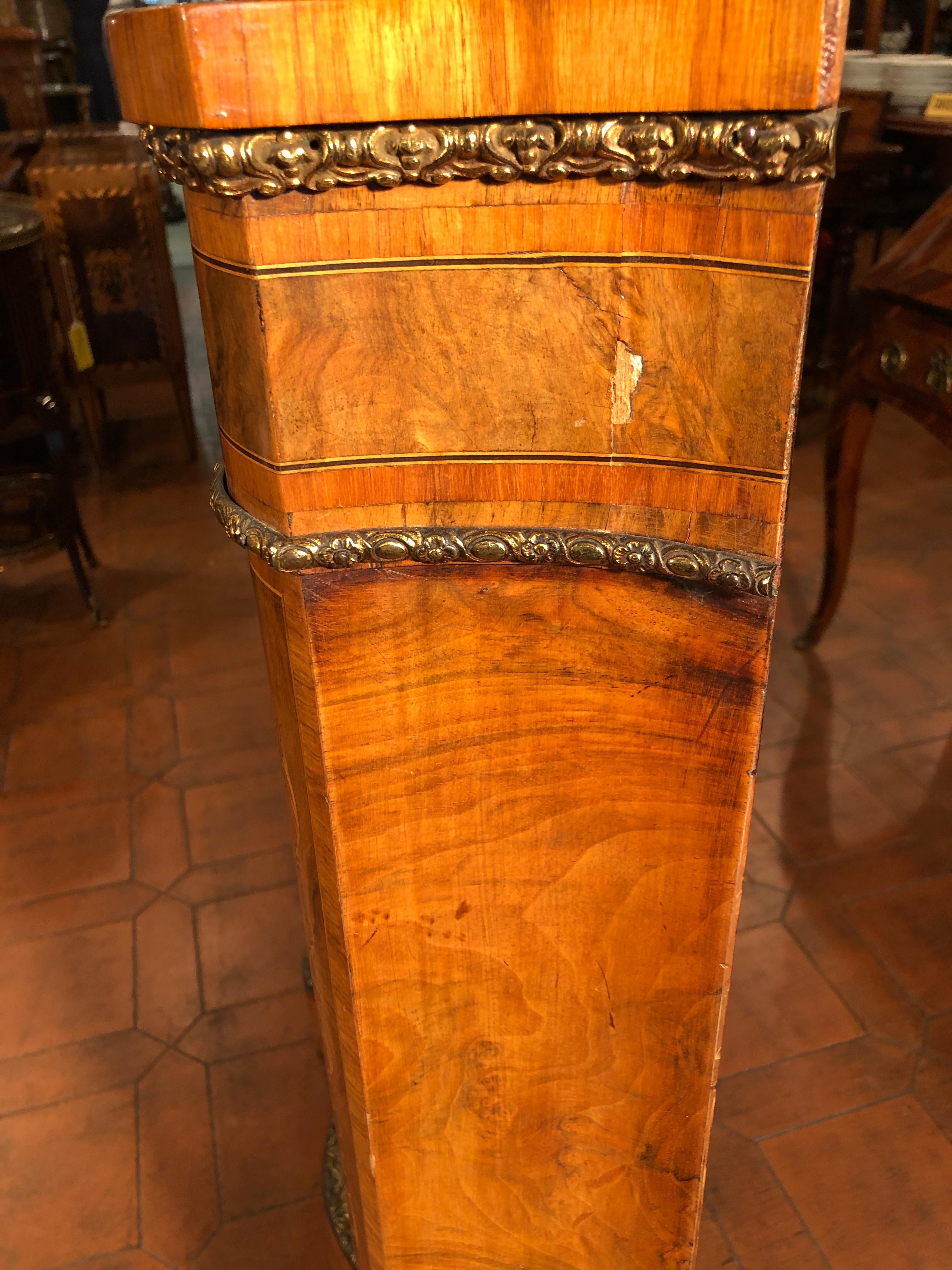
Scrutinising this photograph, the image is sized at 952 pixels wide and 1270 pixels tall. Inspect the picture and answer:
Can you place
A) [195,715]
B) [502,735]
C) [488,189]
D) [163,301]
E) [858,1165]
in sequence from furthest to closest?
[163,301]
[195,715]
[858,1165]
[502,735]
[488,189]

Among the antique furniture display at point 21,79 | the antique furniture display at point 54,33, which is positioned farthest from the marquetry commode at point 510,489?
the antique furniture display at point 54,33

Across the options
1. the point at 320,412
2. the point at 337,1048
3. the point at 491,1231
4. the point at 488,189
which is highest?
the point at 488,189

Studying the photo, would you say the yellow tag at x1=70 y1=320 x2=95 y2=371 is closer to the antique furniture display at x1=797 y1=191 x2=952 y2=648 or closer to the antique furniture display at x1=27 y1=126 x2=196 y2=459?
the antique furniture display at x1=27 y1=126 x2=196 y2=459

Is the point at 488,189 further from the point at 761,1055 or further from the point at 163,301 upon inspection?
the point at 163,301

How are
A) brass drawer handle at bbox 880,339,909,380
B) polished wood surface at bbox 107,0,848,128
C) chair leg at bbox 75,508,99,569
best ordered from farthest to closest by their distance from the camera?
chair leg at bbox 75,508,99,569
brass drawer handle at bbox 880,339,909,380
polished wood surface at bbox 107,0,848,128

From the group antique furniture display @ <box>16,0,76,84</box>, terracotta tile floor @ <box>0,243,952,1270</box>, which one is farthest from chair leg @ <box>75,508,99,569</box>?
antique furniture display @ <box>16,0,76,84</box>

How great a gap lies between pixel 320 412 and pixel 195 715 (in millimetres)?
1769

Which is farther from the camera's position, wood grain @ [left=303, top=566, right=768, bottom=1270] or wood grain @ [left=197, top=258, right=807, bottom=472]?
wood grain @ [left=303, top=566, right=768, bottom=1270]

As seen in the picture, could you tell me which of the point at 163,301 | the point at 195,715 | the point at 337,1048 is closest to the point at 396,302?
the point at 337,1048

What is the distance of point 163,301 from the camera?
10.3 feet

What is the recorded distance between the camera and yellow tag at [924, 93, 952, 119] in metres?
2.92

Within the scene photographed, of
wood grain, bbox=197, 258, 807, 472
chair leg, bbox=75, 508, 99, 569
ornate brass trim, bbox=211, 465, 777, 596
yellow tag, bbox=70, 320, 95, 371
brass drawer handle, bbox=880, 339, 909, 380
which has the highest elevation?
wood grain, bbox=197, 258, 807, 472

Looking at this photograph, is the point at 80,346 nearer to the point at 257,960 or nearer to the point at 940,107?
the point at 257,960

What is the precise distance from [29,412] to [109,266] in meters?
0.84
